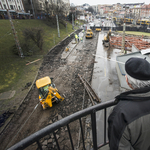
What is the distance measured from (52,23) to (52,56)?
26.2 metres

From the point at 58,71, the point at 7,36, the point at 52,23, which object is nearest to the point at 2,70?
the point at 58,71

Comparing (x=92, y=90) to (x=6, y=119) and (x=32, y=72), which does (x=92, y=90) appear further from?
(x=32, y=72)

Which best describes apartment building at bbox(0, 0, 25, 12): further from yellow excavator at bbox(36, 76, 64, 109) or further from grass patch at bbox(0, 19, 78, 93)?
yellow excavator at bbox(36, 76, 64, 109)

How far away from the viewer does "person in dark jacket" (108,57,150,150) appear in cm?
127

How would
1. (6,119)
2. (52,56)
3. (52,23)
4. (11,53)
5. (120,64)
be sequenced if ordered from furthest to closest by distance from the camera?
(52,23) → (52,56) → (11,53) → (120,64) → (6,119)

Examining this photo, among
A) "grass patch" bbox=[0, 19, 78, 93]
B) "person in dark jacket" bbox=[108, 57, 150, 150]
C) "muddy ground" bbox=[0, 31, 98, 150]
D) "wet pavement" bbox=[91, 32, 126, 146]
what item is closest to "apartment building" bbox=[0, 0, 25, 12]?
"grass patch" bbox=[0, 19, 78, 93]

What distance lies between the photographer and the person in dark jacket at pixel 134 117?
4.16 feet

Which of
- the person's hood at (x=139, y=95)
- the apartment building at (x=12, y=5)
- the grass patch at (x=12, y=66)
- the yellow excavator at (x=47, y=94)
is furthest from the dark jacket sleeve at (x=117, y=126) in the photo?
the apartment building at (x=12, y=5)

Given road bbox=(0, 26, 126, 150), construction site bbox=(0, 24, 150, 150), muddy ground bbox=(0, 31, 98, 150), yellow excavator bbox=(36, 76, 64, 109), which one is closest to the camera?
construction site bbox=(0, 24, 150, 150)

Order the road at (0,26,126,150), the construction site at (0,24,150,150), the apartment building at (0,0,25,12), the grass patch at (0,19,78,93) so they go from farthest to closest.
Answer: the apartment building at (0,0,25,12)
the grass patch at (0,19,78,93)
the road at (0,26,126,150)
the construction site at (0,24,150,150)

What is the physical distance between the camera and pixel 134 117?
1.26 metres

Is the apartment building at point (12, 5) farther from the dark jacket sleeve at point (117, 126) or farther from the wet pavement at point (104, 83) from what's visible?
the dark jacket sleeve at point (117, 126)

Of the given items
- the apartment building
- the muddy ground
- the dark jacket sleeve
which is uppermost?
the apartment building

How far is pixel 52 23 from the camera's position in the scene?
42094mm
